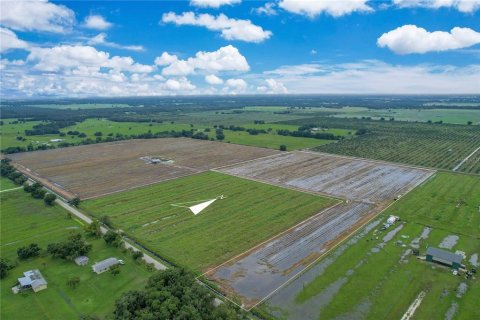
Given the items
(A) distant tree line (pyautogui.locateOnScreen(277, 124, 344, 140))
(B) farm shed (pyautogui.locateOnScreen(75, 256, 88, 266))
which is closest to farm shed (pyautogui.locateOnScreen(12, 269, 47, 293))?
(B) farm shed (pyautogui.locateOnScreen(75, 256, 88, 266))

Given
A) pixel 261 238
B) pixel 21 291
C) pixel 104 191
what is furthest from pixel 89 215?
pixel 261 238

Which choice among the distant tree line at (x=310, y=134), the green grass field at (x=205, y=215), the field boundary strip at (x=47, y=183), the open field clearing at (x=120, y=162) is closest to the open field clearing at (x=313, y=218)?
the green grass field at (x=205, y=215)

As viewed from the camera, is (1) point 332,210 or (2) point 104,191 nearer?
(1) point 332,210

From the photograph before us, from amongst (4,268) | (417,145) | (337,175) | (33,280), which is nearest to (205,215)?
(33,280)

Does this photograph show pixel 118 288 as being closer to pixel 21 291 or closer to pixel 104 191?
pixel 21 291

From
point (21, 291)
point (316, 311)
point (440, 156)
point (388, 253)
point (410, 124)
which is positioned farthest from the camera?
Result: point (410, 124)

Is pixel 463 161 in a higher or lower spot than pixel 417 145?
lower

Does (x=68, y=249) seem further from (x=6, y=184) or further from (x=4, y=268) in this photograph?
(x=6, y=184)
